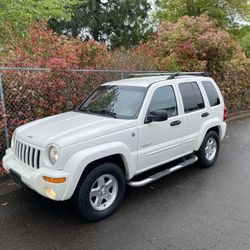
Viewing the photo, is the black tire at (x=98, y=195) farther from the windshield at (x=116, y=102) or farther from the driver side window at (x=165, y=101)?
the driver side window at (x=165, y=101)

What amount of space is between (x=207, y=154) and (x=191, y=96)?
1266 mm

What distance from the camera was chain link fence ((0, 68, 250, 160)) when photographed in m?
5.46

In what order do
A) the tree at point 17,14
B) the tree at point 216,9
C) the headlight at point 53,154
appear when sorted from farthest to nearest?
the tree at point 216,9
the tree at point 17,14
the headlight at point 53,154

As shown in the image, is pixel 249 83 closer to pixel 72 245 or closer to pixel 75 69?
pixel 75 69

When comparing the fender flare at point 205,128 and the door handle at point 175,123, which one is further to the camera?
the fender flare at point 205,128

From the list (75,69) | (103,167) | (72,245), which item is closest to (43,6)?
(75,69)

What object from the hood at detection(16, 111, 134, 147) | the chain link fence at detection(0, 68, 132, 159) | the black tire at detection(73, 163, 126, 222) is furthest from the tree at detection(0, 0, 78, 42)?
the black tire at detection(73, 163, 126, 222)

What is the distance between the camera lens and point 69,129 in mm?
3936

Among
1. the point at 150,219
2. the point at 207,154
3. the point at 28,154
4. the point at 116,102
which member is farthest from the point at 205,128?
the point at 28,154

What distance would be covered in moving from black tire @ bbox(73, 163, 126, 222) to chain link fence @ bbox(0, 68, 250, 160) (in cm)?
241

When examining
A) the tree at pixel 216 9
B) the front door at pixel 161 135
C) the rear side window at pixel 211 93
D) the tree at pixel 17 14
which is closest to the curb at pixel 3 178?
the front door at pixel 161 135

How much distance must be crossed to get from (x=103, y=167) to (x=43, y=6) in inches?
393

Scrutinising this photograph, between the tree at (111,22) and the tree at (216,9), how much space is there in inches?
115

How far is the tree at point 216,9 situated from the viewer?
18.0 meters
